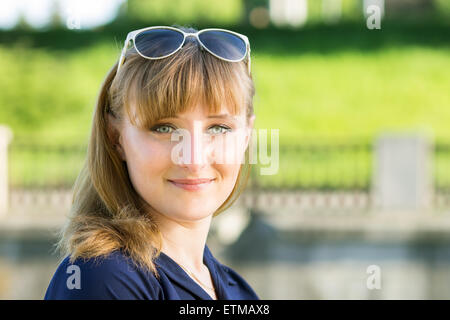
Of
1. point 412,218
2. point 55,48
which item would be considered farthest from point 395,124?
point 55,48

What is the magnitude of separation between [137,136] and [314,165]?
10.6m

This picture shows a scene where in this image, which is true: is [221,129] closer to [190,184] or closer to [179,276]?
[190,184]

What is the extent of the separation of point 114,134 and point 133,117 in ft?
0.36

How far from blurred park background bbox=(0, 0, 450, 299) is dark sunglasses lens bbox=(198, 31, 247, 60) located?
0.21 m

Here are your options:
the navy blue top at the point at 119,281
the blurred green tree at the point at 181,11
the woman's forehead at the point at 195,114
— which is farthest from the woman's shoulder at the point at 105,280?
the blurred green tree at the point at 181,11

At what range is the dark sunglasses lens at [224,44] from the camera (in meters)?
1.07

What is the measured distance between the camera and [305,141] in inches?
457

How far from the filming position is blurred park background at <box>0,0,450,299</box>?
23.7ft

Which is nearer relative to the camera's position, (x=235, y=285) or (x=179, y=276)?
(x=179, y=276)
